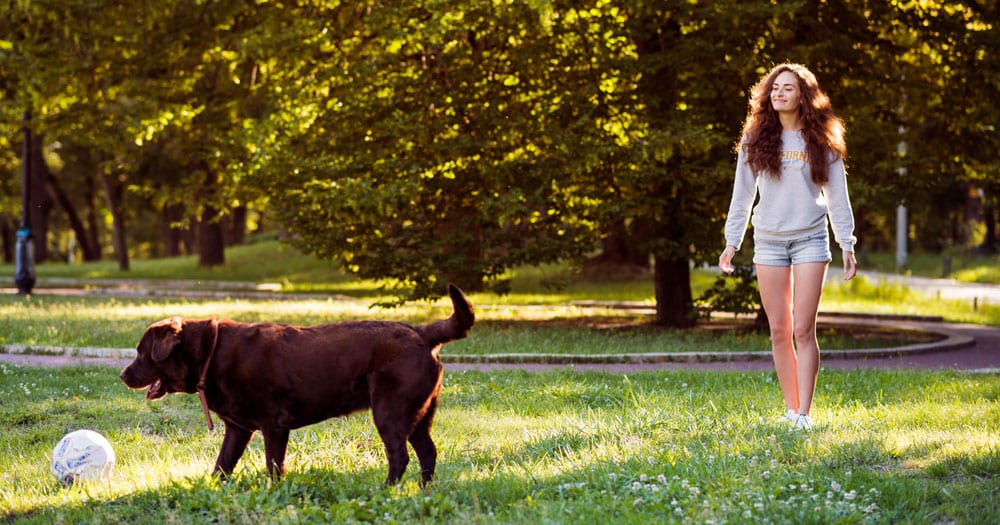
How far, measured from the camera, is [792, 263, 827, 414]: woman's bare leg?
24.9 feet

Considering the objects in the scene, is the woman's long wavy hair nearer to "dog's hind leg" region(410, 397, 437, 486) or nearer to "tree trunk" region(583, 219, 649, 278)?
"dog's hind leg" region(410, 397, 437, 486)

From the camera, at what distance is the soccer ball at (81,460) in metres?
6.59

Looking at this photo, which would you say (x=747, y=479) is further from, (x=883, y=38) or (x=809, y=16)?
(x=883, y=38)

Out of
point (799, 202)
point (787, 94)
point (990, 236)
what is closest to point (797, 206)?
point (799, 202)

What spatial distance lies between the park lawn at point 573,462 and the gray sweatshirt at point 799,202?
4.32 feet

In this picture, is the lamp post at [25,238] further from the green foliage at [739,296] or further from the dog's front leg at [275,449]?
the dog's front leg at [275,449]

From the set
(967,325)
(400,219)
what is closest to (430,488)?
(400,219)

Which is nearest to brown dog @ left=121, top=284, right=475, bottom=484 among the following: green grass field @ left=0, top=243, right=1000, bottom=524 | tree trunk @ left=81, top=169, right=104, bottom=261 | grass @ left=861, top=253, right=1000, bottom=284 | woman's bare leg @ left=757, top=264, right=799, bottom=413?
green grass field @ left=0, top=243, right=1000, bottom=524

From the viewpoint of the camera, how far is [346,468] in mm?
6652

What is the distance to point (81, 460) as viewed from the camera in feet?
21.6

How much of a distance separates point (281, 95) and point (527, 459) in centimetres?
1148

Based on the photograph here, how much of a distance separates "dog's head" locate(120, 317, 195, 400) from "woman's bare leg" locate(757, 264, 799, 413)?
152 inches

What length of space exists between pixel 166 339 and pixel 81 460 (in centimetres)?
123

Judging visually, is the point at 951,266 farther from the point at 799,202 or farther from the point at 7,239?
the point at 7,239
